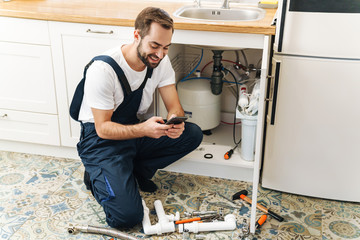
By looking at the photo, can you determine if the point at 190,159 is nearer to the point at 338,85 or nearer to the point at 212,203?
the point at 212,203

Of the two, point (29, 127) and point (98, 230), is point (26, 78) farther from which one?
point (98, 230)

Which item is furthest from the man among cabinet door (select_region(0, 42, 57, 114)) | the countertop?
cabinet door (select_region(0, 42, 57, 114))

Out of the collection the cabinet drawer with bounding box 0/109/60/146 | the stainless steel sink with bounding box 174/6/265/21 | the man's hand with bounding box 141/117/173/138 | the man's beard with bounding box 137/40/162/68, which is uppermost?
the stainless steel sink with bounding box 174/6/265/21

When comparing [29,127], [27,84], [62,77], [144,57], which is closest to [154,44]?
[144,57]

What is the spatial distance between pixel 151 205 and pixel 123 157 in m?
0.31

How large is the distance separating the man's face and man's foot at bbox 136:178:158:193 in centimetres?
69

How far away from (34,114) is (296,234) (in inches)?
63.7

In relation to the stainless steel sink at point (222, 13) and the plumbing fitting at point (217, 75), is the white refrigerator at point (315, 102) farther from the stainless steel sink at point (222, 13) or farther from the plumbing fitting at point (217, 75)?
the stainless steel sink at point (222, 13)

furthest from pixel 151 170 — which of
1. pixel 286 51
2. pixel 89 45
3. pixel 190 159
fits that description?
pixel 286 51

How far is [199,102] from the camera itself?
270 centimetres

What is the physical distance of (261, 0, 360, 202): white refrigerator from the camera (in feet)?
6.72

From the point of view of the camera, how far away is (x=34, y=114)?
8.69 feet

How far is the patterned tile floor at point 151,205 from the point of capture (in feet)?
6.91

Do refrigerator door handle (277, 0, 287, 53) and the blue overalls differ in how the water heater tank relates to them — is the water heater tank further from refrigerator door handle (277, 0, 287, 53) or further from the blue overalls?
refrigerator door handle (277, 0, 287, 53)
